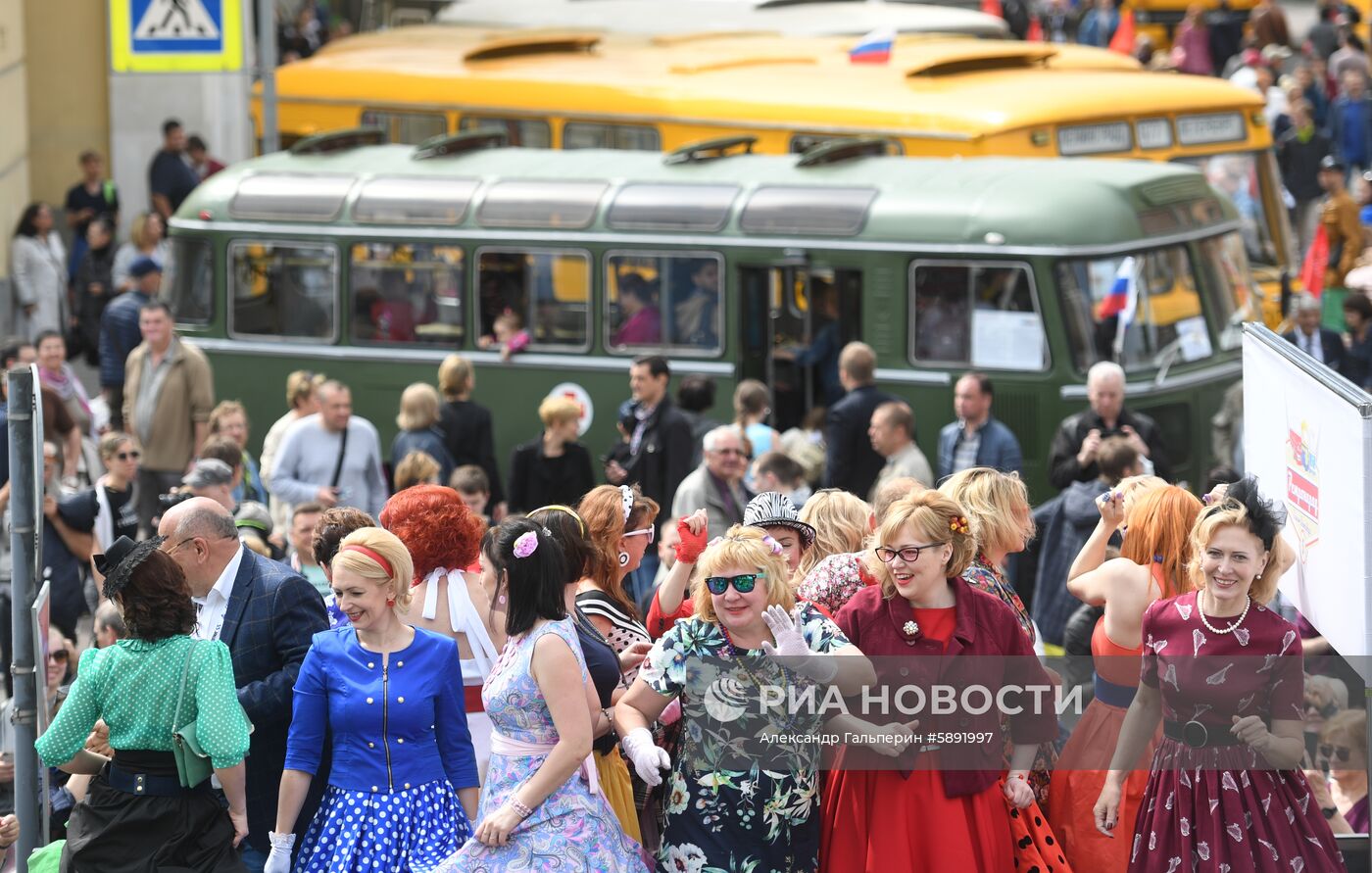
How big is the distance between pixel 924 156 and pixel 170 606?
392 inches

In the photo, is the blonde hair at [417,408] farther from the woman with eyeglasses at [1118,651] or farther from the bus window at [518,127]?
the woman with eyeglasses at [1118,651]

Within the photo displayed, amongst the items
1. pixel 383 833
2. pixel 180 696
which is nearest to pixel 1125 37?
pixel 383 833

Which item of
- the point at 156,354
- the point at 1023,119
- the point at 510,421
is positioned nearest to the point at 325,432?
the point at 156,354

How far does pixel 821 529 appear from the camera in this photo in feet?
25.3

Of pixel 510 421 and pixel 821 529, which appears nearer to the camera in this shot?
pixel 821 529

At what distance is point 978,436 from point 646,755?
20.9ft

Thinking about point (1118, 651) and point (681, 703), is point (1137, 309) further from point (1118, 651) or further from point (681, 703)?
point (681, 703)

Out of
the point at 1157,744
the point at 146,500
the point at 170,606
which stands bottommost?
the point at 146,500

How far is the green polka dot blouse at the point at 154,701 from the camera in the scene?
248 inches

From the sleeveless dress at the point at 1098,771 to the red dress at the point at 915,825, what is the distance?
60 centimetres

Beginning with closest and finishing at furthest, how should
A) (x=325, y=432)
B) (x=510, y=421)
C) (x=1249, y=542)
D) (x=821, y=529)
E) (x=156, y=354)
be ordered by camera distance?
(x=1249, y=542)
(x=821, y=529)
(x=325, y=432)
(x=156, y=354)
(x=510, y=421)

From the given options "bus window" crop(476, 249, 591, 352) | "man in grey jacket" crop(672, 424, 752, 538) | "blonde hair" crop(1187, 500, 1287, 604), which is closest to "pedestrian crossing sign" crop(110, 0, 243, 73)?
"bus window" crop(476, 249, 591, 352)

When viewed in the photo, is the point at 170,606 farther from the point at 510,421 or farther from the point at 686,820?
the point at 510,421

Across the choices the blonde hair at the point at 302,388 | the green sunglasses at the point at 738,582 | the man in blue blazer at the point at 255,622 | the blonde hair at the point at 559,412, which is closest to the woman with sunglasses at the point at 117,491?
the blonde hair at the point at 302,388
